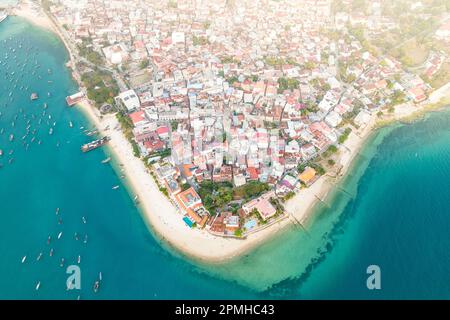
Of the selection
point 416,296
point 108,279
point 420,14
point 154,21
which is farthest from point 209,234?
point 420,14

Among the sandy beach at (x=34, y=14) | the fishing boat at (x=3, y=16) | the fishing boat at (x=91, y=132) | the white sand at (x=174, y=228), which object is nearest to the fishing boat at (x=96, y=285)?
the white sand at (x=174, y=228)

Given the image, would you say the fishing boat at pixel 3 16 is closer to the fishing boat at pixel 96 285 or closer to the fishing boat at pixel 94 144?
the fishing boat at pixel 94 144

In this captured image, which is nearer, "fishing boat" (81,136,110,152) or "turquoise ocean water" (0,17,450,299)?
"turquoise ocean water" (0,17,450,299)

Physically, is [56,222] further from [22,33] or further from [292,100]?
[22,33]

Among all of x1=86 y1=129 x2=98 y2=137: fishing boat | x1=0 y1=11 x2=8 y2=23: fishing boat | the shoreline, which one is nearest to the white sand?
the shoreline

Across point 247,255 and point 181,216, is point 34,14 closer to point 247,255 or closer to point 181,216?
point 181,216

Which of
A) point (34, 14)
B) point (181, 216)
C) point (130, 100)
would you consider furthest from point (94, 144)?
point (34, 14)

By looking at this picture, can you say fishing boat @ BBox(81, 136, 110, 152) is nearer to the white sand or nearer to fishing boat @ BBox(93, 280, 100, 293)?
the white sand
